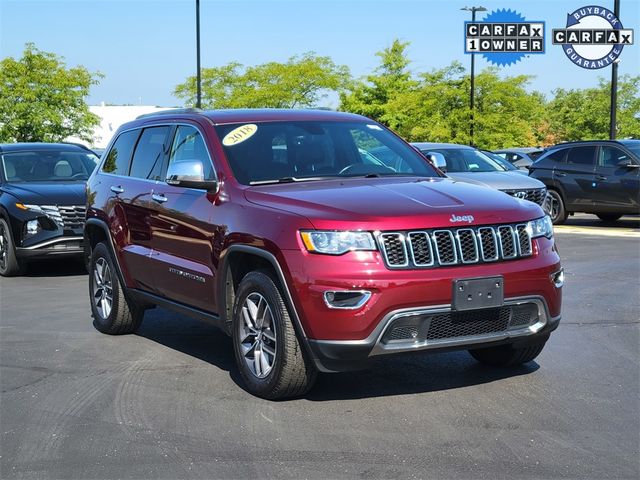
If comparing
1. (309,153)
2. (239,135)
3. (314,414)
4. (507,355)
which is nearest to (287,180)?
(309,153)

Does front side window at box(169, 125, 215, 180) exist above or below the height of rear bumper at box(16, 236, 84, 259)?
above

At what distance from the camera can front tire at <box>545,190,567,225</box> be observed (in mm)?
19547

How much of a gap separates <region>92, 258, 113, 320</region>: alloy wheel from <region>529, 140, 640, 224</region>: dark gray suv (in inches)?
484

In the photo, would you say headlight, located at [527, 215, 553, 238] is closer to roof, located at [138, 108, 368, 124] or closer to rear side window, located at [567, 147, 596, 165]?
roof, located at [138, 108, 368, 124]

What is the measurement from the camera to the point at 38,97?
4275 centimetres

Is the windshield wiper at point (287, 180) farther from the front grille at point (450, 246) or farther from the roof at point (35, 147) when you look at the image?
the roof at point (35, 147)

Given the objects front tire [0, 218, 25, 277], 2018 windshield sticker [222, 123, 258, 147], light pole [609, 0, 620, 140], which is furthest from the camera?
light pole [609, 0, 620, 140]

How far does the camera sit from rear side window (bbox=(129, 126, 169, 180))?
757 centimetres

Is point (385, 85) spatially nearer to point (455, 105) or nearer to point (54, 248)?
point (455, 105)

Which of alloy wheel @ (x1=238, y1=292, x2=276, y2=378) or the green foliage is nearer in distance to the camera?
alloy wheel @ (x1=238, y1=292, x2=276, y2=378)

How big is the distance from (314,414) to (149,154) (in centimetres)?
306

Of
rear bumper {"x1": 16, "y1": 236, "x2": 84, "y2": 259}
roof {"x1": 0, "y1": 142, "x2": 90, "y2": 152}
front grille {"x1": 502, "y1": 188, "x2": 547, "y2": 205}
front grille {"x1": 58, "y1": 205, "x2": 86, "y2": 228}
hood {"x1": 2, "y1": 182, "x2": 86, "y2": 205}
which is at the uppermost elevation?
roof {"x1": 0, "y1": 142, "x2": 90, "y2": 152}

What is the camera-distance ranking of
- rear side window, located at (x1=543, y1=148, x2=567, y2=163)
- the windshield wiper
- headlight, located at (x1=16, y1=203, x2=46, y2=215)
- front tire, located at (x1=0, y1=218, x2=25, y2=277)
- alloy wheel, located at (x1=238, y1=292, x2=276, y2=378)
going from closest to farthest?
alloy wheel, located at (x1=238, y1=292, x2=276, y2=378) < the windshield wiper < headlight, located at (x1=16, y1=203, x2=46, y2=215) < front tire, located at (x1=0, y1=218, x2=25, y2=277) < rear side window, located at (x1=543, y1=148, x2=567, y2=163)

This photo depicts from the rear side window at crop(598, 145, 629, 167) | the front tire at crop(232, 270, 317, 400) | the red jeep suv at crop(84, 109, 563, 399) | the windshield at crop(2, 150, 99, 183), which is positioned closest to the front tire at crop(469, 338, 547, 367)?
the red jeep suv at crop(84, 109, 563, 399)
